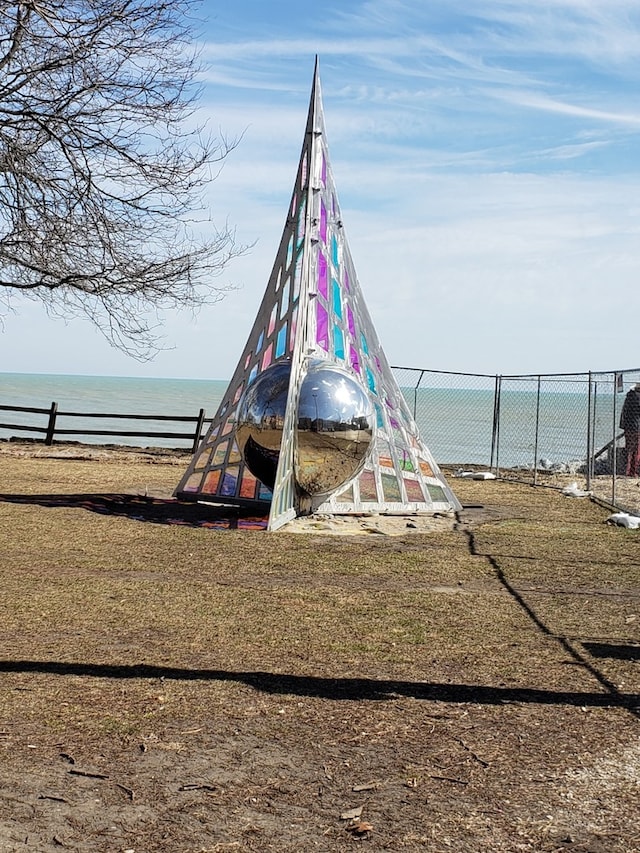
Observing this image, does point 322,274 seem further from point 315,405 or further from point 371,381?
point 315,405

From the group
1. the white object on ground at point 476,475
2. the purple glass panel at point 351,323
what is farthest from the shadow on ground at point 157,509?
the white object on ground at point 476,475

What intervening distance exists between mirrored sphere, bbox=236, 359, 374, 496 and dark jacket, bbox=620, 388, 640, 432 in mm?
8354

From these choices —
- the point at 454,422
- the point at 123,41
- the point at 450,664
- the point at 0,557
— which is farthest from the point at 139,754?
the point at 454,422

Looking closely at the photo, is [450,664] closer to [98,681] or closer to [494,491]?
[98,681]

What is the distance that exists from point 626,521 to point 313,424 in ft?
14.8

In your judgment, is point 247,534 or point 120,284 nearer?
point 247,534

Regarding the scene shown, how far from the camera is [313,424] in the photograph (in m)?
12.4

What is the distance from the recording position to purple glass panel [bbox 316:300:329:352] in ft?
45.2

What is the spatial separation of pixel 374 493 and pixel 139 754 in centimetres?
1022

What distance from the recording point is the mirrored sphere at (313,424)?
1239 centimetres

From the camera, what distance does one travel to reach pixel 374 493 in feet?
48.5

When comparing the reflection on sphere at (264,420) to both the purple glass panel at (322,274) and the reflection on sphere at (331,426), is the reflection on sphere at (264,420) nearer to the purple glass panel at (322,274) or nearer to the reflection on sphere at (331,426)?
the reflection on sphere at (331,426)

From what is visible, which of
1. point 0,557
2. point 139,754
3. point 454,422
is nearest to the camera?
point 139,754

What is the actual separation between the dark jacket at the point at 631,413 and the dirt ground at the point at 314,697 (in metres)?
8.77
